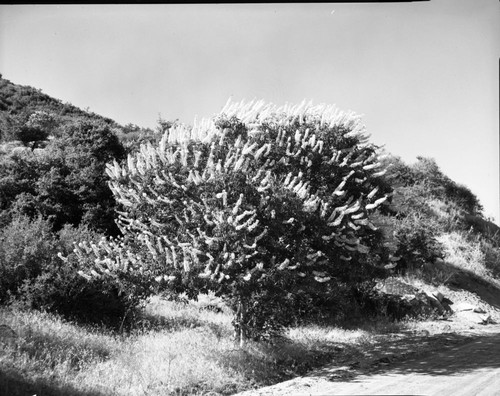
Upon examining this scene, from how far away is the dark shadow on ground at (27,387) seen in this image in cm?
773

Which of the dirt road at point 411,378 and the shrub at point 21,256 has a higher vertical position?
the shrub at point 21,256

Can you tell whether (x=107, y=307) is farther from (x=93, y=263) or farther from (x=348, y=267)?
(x=348, y=267)

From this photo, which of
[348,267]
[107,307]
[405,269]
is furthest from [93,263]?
[405,269]

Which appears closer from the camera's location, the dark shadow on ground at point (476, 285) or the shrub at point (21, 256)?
the shrub at point (21, 256)

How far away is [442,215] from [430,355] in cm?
2870

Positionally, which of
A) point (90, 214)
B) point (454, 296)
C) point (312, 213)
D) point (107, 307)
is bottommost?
point (454, 296)

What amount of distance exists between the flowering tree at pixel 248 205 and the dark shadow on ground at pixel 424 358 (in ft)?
8.14

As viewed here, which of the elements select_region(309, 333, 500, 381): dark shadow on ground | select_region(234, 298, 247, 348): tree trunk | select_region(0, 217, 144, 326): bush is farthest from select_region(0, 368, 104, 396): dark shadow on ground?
select_region(0, 217, 144, 326): bush

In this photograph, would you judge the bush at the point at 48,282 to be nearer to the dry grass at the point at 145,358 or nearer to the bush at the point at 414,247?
the dry grass at the point at 145,358

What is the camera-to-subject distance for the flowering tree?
10133 mm

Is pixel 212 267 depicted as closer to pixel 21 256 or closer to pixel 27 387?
pixel 27 387

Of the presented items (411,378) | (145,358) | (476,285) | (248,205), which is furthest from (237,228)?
(476,285)

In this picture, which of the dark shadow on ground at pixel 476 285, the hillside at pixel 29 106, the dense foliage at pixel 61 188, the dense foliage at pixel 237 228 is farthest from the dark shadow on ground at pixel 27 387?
the hillside at pixel 29 106

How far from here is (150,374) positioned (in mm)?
9156
